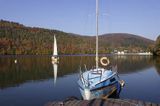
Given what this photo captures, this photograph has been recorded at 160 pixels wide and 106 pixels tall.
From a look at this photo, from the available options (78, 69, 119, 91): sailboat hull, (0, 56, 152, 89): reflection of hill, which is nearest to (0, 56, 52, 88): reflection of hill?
(0, 56, 152, 89): reflection of hill

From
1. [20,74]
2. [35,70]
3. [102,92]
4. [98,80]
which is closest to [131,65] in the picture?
[35,70]

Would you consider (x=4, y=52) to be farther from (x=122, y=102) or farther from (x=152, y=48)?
(x=122, y=102)

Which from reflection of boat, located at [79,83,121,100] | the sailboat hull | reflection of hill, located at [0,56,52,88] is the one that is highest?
the sailboat hull

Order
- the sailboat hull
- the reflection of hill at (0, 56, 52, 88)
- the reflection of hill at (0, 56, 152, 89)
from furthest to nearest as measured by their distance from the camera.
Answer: the reflection of hill at (0, 56, 152, 89), the reflection of hill at (0, 56, 52, 88), the sailboat hull

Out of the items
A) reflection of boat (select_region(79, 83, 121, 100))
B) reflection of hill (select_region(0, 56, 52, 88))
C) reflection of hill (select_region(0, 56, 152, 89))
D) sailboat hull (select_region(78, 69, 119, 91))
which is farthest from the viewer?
reflection of hill (select_region(0, 56, 152, 89))

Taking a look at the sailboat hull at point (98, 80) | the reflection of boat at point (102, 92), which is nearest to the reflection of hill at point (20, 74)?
the sailboat hull at point (98, 80)

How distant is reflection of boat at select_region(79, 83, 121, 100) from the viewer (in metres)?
24.0

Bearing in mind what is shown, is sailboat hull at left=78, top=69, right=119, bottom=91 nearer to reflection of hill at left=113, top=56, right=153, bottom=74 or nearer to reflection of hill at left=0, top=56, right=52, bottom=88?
reflection of hill at left=0, top=56, right=52, bottom=88

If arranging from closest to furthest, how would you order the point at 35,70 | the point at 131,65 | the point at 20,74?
the point at 20,74
the point at 35,70
the point at 131,65

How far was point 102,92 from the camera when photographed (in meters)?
25.3

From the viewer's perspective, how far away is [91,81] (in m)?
25.7

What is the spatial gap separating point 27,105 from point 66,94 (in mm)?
7059

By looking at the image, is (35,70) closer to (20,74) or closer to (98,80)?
(20,74)

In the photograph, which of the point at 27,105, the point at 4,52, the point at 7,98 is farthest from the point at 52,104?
the point at 4,52
